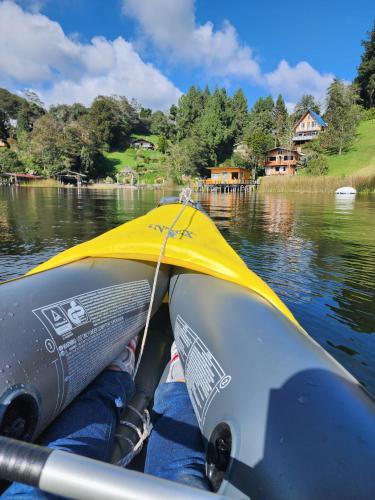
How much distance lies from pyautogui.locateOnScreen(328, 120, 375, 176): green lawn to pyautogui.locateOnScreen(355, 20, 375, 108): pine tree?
45.1 feet

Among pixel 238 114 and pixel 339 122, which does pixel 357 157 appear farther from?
pixel 238 114

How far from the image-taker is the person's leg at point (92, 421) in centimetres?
172

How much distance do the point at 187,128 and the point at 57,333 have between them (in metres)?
87.1

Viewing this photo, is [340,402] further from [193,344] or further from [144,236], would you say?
[144,236]

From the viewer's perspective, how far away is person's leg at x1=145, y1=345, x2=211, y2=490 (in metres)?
1.64

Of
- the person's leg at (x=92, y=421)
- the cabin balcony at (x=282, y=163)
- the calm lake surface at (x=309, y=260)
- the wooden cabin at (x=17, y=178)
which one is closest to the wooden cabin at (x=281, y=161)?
the cabin balcony at (x=282, y=163)

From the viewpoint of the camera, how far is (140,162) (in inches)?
3100

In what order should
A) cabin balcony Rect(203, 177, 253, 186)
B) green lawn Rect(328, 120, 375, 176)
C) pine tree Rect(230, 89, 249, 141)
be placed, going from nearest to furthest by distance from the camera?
green lawn Rect(328, 120, 375, 176) → cabin balcony Rect(203, 177, 253, 186) → pine tree Rect(230, 89, 249, 141)

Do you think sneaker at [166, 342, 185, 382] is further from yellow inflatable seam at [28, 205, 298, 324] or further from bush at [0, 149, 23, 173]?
bush at [0, 149, 23, 173]

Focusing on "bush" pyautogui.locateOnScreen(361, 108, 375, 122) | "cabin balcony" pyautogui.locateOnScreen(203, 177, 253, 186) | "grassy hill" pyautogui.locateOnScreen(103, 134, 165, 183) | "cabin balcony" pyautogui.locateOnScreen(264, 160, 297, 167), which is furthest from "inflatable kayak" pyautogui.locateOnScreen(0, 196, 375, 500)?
"bush" pyautogui.locateOnScreen(361, 108, 375, 122)

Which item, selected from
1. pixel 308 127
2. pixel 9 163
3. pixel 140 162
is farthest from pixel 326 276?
pixel 140 162

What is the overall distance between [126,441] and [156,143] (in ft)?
311

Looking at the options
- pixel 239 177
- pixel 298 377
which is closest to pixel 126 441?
pixel 298 377

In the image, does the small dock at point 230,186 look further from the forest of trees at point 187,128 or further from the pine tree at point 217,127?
the pine tree at point 217,127
